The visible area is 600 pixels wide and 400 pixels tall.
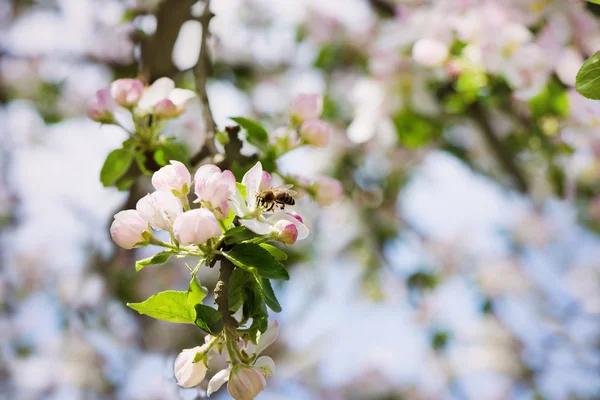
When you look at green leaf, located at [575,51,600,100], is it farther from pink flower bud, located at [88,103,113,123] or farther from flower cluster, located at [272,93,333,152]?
pink flower bud, located at [88,103,113,123]

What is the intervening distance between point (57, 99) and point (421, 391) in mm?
2427

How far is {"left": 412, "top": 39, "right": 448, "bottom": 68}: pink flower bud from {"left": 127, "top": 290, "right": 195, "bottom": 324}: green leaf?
93 centimetres

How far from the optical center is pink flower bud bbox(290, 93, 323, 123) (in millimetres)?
831

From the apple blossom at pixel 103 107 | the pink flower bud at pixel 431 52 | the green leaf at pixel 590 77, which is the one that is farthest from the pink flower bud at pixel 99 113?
the pink flower bud at pixel 431 52

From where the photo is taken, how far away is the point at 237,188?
60cm

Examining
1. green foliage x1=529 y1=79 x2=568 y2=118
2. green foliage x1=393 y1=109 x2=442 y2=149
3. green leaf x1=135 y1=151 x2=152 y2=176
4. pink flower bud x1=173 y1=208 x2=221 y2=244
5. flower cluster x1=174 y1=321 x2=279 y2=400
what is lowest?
green foliage x1=393 y1=109 x2=442 y2=149

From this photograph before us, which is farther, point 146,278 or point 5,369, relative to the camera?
point 5,369

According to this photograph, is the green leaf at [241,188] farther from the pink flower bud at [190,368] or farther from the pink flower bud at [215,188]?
the pink flower bud at [190,368]

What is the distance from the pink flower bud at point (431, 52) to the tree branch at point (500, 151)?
1.24 feet

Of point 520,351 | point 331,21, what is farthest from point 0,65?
point 520,351

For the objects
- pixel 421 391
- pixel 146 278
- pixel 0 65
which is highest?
pixel 0 65

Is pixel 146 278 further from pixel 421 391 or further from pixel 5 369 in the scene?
pixel 421 391

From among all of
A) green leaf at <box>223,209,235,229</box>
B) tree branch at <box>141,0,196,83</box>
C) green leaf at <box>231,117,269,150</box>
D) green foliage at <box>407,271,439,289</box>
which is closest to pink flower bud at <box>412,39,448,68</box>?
tree branch at <box>141,0,196,83</box>

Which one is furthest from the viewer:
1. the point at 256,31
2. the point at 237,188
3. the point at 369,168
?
the point at 256,31
